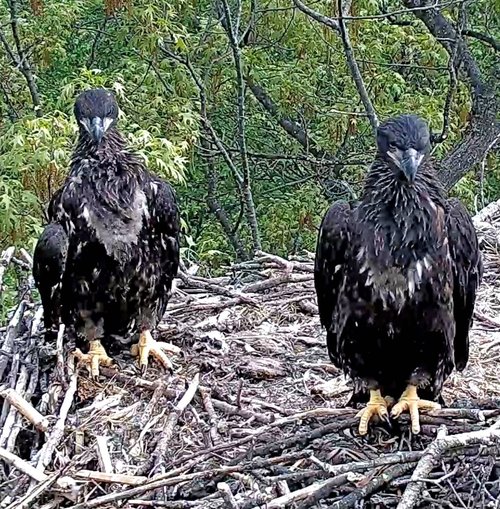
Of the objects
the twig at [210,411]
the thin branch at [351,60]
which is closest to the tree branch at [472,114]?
the thin branch at [351,60]

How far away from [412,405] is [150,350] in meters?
1.65

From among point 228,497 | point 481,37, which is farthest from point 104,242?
point 481,37

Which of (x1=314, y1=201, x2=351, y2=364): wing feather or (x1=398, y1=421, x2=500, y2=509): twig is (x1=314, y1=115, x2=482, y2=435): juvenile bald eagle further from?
(x1=398, y1=421, x2=500, y2=509): twig

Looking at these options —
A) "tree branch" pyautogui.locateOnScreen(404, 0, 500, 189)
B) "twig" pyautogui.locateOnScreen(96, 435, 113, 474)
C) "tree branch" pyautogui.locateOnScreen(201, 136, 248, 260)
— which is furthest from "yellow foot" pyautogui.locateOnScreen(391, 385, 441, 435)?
"tree branch" pyautogui.locateOnScreen(201, 136, 248, 260)

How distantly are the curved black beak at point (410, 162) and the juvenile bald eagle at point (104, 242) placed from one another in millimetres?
1596

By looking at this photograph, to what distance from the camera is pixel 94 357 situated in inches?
202

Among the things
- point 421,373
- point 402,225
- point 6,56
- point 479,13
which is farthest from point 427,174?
point 479,13

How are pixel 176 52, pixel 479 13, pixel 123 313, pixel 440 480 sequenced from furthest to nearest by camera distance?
pixel 479 13
pixel 176 52
pixel 123 313
pixel 440 480

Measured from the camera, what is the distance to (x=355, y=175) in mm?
11445

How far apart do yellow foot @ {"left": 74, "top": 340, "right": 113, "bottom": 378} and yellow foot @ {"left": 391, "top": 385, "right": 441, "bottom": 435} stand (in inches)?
64.3

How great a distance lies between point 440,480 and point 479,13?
33.3 ft

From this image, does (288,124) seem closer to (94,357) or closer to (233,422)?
(94,357)

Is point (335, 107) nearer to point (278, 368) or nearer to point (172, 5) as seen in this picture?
point (172, 5)

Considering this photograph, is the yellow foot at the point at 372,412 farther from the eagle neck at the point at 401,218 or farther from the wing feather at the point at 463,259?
the eagle neck at the point at 401,218
